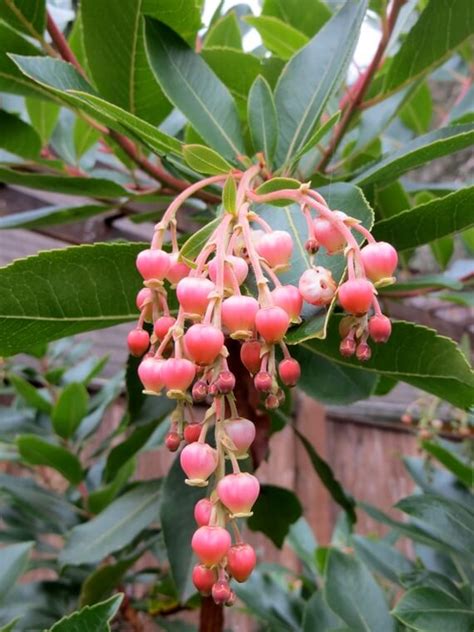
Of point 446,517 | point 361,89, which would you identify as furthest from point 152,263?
point 446,517

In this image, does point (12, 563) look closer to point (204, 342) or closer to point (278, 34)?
point (204, 342)

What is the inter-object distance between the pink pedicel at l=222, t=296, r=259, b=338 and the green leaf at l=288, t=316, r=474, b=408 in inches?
6.2

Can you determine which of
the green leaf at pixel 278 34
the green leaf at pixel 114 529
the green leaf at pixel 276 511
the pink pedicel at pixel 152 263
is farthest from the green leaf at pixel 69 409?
the pink pedicel at pixel 152 263

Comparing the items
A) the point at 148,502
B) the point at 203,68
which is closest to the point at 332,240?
the point at 203,68

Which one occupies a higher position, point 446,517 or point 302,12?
point 302,12

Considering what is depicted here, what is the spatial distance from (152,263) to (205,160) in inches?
4.0

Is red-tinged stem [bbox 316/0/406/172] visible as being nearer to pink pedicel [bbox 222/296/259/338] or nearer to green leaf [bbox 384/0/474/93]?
green leaf [bbox 384/0/474/93]

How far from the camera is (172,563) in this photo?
67 cm

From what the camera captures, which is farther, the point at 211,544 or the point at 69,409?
the point at 69,409

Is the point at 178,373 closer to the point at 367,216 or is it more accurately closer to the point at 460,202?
the point at 367,216

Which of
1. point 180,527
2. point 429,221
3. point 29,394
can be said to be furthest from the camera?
point 29,394

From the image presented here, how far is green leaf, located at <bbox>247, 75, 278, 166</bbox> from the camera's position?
1.95 feet

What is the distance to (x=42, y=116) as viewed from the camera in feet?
2.91

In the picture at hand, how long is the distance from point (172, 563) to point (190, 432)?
30cm
